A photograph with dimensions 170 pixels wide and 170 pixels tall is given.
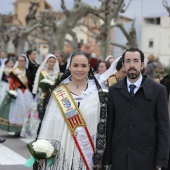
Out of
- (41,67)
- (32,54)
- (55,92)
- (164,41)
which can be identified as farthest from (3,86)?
(164,41)

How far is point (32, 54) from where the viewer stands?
12977 millimetres

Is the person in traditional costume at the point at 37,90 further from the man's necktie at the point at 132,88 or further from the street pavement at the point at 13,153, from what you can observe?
the man's necktie at the point at 132,88

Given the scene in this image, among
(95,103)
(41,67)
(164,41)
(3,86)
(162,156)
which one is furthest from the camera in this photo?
(164,41)

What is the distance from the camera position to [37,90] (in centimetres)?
1180

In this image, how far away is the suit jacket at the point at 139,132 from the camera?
196 inches

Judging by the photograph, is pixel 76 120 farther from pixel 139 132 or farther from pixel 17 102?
pixel 17 102

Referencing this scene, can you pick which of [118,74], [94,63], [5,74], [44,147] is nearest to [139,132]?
[44,147]

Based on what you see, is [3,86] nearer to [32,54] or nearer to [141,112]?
[32,54]

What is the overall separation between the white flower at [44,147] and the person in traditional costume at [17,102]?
7191 millimetres

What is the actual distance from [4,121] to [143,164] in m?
7.75

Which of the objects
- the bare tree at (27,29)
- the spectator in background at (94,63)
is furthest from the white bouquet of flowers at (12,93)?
the bare tree at (27,29)

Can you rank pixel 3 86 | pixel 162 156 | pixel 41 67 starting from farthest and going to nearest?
1. pixel 3 86
2. pixel 41 67
3. pixel 162 156

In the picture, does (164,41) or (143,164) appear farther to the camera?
(164,41)

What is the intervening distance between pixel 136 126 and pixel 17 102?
776cm
